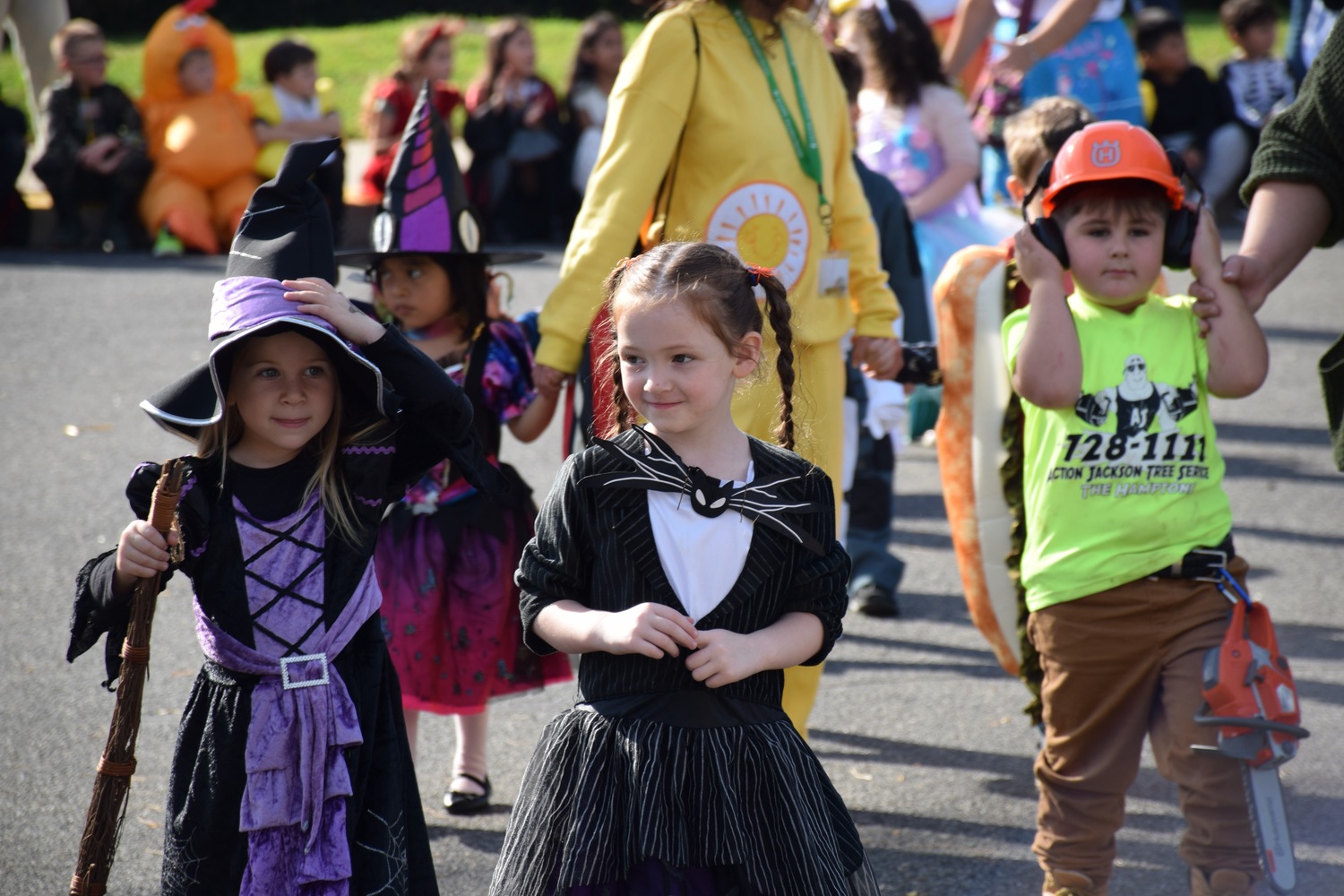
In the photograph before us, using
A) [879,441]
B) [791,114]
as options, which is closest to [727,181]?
[791,114]

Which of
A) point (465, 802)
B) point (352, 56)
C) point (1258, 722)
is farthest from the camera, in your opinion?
point (352, 56)

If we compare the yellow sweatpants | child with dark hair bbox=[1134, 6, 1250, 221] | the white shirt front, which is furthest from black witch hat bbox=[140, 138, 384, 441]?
child with dark hair bbox=[1134, 6, 1250, 221]

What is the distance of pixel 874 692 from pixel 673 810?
98.8 inches

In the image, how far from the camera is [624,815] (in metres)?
2.40

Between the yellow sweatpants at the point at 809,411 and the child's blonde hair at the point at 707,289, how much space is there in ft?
2.35

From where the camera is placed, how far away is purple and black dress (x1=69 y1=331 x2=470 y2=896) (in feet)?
8.86

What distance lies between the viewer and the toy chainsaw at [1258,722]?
3.01m

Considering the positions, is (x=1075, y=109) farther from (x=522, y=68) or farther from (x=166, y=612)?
(x=522, y=68)

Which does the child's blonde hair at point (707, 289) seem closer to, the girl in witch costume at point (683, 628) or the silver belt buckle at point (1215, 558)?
the girl in witch costume at point (683, 628)

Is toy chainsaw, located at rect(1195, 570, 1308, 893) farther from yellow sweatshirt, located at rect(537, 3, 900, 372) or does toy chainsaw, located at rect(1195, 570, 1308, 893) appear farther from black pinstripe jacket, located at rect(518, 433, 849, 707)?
yellow sweatshirt, located at rect(537, 3, 900, 372)

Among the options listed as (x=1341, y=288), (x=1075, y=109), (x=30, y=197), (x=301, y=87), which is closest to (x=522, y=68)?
(x=301, y=87)

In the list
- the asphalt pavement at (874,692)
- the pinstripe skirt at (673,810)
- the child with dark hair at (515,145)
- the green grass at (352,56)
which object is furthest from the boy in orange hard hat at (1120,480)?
the green grass at (352,56)

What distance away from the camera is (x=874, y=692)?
4.80 m

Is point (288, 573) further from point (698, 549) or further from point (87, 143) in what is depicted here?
point (87, 143)
